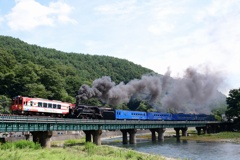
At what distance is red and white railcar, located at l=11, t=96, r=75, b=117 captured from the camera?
4773cm

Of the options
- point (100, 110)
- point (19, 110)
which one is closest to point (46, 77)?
point (100, 110)

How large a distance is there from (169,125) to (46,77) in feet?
202

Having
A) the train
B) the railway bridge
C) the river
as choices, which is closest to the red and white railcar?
the train

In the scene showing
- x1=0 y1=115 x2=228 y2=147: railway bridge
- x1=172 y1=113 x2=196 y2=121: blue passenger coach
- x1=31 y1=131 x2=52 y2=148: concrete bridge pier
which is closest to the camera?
x1=0 y1=115 x2=228 y2=147: railway bridge

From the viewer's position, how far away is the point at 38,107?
4988 cm

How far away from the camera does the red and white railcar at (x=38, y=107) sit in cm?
4773

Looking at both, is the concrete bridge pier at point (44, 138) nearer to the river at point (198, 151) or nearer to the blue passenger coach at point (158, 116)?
the river at point (198, 151)

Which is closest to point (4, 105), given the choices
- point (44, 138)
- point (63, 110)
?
point (63, 110)

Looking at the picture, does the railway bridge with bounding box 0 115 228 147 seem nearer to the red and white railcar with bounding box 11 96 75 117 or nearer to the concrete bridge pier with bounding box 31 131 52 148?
the concrete bridge pier with bounding box 31 131 52 148

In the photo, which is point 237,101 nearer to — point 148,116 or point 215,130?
point 215,130

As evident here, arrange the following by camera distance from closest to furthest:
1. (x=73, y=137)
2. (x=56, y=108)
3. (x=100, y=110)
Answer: (x=56, y=108) → (x=100, y=110) → (x=73, y=137)

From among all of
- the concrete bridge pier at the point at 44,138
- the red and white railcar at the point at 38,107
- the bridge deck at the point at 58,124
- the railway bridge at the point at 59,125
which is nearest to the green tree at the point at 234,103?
the railway bridge at the point at 59,125

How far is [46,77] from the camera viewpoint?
124375mm

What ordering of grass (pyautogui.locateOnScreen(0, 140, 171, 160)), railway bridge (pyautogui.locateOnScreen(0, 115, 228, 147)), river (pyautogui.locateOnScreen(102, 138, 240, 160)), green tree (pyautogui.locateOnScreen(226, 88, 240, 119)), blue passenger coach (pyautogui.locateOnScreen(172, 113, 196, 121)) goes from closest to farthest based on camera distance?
1. grass (pyautogui.locateOnScreen(0, 140, 171, 160))
2. railway bridge (pyautogui.locateOnScreen(0, 115, 228, 147))
3. river (pyautogui.locateOnScreen(102, 138, 240, 160))
4. blue passenger coach (pyautogui.locateOnScreen(172, 113, 196, 121))
5. green tree (pyautogui.locateOnScreen(226, 88, 240, 119))
